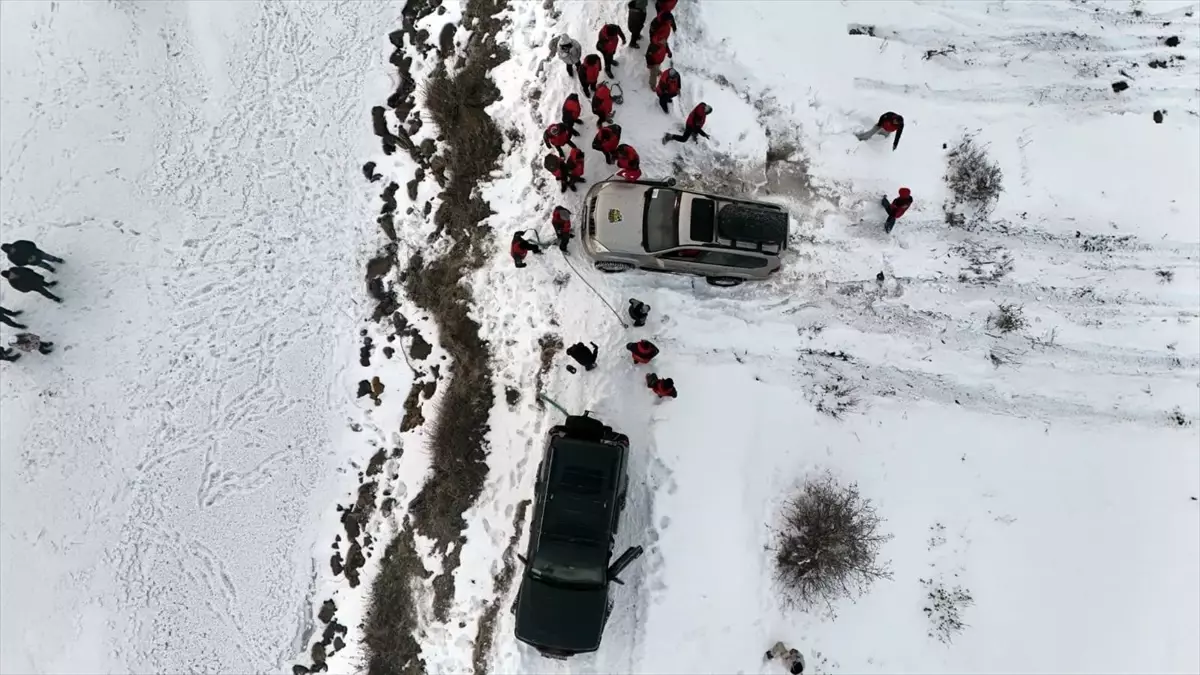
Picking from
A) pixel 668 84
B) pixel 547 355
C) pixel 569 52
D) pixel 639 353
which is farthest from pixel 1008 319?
pixel 569 52

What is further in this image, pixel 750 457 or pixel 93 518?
pixel 93 518

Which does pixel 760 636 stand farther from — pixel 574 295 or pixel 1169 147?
pixel 1169 147

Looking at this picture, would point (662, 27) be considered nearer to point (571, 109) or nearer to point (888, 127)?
point (571, 109)

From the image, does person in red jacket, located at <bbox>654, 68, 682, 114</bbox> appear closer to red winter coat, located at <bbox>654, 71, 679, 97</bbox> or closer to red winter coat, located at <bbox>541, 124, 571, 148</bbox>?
red winter coat, located at <bbox>654, 71, 679, 97</bbox>

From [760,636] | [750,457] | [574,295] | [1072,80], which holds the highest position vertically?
[1072,80]

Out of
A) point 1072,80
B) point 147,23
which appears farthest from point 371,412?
point 1072,80

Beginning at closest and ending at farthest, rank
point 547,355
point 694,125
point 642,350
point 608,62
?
1. point 642,350
2. point 694,125
3. point 608,62
4. point 547,355

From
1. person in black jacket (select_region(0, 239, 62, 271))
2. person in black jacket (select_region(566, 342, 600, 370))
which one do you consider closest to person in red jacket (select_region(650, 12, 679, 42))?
person in black jacket (select_region(566, 342, 600, 370))
